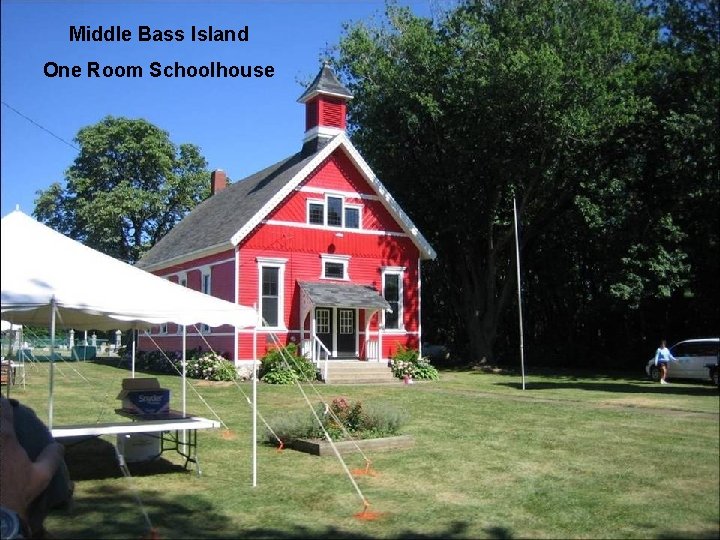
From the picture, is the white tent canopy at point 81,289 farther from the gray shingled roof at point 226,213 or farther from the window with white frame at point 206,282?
the window with white frame at point 206,282

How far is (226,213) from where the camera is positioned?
30203 millimetres

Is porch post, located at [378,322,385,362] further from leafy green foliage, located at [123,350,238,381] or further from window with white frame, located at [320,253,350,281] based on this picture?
leafy green foliage, located at [123,350,238,381]

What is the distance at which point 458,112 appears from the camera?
30703 millimetres

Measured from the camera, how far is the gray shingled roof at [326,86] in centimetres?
2858

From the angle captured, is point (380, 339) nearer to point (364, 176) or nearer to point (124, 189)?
point (364, 176)

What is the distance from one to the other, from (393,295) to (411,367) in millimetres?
4109

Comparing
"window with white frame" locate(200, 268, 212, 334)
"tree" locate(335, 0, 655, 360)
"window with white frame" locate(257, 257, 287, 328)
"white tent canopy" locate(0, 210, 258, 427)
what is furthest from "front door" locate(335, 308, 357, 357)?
"white tent canopy" locate(0, 210, 258, 427)

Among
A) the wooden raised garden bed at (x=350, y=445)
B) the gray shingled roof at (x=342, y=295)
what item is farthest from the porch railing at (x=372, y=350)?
the wooden raised garden bed at (x=350, y=445)

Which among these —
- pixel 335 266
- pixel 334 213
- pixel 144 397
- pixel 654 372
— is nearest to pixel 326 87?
pixel 334 213

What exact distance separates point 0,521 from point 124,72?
18.6ft

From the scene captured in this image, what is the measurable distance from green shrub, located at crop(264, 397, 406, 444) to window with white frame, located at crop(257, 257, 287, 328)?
14.3 meters

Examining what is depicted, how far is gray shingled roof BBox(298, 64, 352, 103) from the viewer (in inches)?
1125

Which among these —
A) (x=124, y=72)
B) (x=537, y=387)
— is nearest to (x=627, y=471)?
(x=124, y=72)

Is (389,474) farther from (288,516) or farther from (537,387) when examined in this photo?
(537,387)
